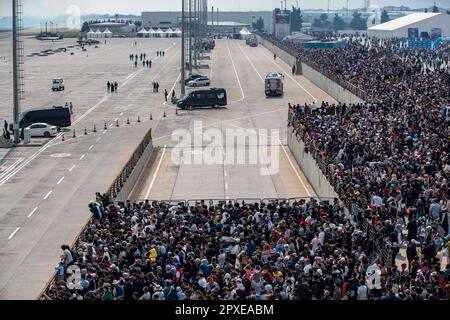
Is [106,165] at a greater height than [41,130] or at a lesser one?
lesser

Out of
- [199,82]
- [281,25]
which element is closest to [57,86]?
[199,82]

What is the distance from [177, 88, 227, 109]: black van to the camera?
68.9 metres

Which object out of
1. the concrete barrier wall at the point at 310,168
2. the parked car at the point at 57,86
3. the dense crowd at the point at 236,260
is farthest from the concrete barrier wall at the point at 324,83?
the dense crowd at the point at 236,260

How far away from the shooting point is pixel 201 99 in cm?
6919

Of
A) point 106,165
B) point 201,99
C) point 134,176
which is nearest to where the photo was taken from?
point 134,176

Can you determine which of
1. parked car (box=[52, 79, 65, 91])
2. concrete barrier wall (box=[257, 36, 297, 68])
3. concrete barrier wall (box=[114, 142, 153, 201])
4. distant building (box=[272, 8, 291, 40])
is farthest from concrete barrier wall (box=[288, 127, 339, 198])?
distant building (box=[272, 8, 291, 40])

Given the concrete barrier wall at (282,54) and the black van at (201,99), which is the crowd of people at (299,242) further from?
the concrete barrier wall at (282,54)

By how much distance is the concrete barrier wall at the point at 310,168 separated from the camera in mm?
33969

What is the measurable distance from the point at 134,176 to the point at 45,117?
1915cm

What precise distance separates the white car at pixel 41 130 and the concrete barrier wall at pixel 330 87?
2096cm

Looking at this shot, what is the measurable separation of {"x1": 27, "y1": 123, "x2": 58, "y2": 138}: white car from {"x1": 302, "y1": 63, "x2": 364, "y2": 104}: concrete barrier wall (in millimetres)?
20962

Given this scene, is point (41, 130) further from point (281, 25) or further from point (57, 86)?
point (281, 25)

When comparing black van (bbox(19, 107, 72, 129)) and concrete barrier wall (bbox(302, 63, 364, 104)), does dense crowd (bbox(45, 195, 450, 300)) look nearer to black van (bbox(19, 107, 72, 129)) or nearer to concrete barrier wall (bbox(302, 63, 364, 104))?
black van (bbox(19, 107, 72, 129))

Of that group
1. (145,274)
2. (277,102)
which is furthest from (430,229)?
(277,102)
